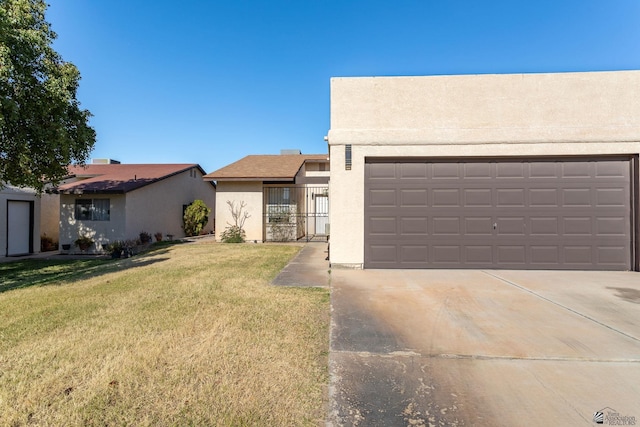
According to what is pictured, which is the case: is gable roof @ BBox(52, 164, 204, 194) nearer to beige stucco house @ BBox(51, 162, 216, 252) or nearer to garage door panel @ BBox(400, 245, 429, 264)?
beige stucco house @ BBox(51, 162, 216, 252)

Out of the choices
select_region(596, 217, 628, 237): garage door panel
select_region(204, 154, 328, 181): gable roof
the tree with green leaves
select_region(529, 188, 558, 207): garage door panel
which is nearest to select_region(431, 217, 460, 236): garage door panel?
select_region(529, 188, 558, 207): garage door panel

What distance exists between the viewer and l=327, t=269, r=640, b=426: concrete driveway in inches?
94.8

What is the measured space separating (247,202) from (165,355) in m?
12.5

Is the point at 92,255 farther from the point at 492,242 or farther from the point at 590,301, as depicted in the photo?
the point at 590,301

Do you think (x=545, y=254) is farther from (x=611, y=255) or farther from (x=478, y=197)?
(x=478, y=197)

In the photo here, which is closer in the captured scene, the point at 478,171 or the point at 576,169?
the point at 576,169

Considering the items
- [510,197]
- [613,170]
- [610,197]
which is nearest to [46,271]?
[510,197]

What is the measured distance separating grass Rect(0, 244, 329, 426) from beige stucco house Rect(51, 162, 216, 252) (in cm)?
869

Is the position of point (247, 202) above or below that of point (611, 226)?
above

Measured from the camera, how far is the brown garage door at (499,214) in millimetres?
7637

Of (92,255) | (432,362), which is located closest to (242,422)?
(432,362)

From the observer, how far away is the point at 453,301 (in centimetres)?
516

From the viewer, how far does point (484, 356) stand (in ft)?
10.7

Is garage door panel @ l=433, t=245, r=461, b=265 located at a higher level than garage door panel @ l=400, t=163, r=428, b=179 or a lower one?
lower
